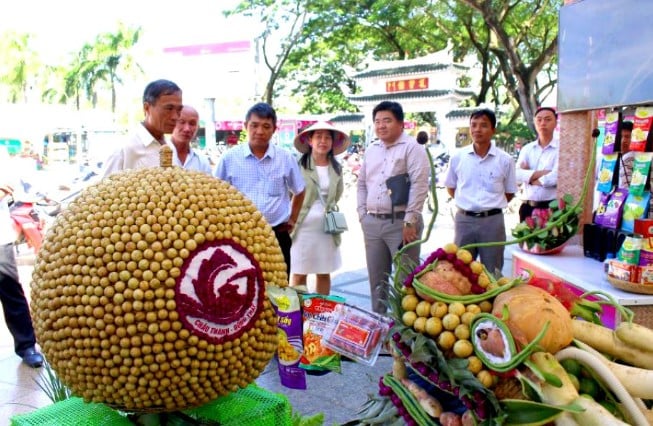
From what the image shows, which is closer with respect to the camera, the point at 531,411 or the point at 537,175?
the point at 531,411

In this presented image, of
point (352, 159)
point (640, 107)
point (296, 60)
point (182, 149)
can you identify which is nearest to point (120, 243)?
point (182, 149)

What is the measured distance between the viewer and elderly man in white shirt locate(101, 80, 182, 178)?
6.95 ft

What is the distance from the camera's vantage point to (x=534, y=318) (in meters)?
1.23

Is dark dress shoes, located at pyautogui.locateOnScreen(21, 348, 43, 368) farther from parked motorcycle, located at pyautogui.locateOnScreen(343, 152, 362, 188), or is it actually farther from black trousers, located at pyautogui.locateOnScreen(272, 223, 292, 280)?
parked motorcycle, located at pyautogui.locateOnScreen(343, 152, 362, 188)

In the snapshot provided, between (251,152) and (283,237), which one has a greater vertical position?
(251,152)

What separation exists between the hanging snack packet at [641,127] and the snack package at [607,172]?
0.50 ft

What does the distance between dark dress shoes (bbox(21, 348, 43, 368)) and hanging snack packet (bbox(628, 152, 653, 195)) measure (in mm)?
3533

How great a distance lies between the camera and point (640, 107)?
290 centimetres

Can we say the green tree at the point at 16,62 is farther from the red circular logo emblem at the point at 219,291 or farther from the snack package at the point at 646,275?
the red circular logo emblem at the point at 219,291

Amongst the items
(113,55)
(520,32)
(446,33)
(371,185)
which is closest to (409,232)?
(371,185)

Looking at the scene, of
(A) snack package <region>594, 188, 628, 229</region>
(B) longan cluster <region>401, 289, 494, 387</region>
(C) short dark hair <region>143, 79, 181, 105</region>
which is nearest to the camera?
(B) longan cluster <region>401, 289, 494, 387</region>

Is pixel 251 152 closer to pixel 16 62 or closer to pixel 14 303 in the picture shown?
pixel 14 303

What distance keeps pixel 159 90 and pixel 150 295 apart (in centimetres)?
126

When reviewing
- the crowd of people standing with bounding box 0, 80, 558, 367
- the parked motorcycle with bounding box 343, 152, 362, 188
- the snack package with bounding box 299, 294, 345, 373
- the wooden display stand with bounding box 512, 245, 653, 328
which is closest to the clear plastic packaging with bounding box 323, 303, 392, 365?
the snack package with bounding box 299, 294, 345, 373
